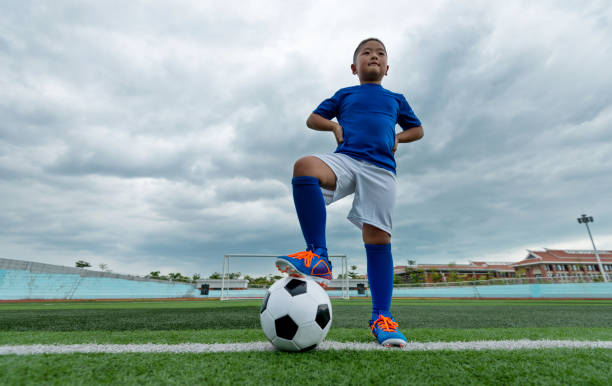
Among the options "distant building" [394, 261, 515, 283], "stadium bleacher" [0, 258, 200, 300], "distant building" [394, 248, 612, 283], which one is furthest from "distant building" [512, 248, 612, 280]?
"stadium bleacher" [0, 258, 200, 300]

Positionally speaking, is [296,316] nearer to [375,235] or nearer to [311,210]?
[311,210]

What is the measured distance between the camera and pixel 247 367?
4.14ft

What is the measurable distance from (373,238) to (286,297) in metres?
0.76

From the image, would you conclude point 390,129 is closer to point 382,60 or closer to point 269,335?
point 382,60

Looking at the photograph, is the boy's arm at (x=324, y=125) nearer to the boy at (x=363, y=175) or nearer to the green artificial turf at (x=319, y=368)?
the boy at (x=363, y=175)

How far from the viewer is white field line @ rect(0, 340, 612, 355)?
62.7 inches

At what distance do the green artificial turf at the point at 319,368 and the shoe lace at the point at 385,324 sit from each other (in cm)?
31

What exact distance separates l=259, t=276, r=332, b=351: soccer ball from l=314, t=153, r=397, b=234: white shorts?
583 millimetres

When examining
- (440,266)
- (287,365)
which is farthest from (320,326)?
(440,266)

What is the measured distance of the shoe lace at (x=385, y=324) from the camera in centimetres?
184

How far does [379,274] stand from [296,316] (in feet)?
2.48

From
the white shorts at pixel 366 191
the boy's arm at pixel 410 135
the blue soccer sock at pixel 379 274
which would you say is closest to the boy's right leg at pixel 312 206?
the white shorts at pixel 366 191

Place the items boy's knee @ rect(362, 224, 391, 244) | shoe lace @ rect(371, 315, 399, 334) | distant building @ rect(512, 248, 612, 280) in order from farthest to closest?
distant building @ rect(512, 248, 612, 280) < boy's knee @ rect(362, 224, 391, 244) < shoe lace @ rect(371, 315, 399, 334)

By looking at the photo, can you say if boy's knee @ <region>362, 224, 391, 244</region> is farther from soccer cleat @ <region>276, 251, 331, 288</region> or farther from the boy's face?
the boy's face
